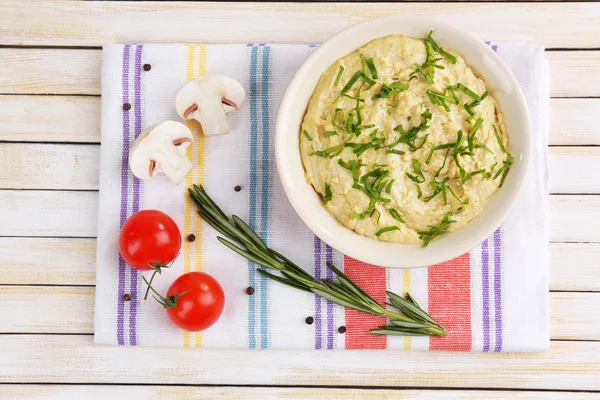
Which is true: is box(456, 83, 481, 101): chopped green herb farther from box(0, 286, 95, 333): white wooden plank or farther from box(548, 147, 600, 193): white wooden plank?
box(0, 286, 95, 333): white wooden plank

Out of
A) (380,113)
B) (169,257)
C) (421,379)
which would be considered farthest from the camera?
(421,379)

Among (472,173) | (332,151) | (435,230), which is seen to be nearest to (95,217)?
(332,151)

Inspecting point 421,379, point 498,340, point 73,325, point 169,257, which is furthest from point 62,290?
point 498,340

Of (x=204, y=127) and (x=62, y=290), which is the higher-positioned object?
(x=204, y=127)

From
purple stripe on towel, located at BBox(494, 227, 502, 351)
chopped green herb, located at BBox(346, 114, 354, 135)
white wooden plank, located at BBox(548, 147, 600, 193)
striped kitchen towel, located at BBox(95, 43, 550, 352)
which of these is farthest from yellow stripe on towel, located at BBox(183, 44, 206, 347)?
white wooden plank, located at BBox(548, 147, 600, 193)

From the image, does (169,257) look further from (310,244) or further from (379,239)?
(379,239)

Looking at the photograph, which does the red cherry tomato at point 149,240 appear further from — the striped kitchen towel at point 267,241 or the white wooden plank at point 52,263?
the white wooden plank at point 52,263
